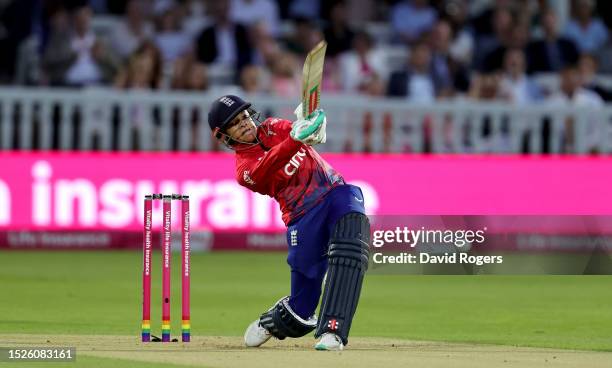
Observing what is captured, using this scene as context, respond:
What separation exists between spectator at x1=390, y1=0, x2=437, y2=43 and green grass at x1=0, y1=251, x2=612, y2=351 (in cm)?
502

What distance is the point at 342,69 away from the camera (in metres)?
21.8

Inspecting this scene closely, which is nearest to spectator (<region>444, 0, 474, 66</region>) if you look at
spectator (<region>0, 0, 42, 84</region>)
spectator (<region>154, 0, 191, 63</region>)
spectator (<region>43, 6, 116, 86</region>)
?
spectator (<region>154, 0, 191, 63</region>)

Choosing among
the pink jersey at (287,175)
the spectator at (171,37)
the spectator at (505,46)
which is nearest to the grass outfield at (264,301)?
the pink jersey at (287,175)

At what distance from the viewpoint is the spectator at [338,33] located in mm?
21953

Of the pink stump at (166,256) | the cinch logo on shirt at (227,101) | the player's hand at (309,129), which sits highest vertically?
the cinch logo on shirt at (227,101)

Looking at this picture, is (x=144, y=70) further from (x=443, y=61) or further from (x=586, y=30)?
(x=586, y=30)

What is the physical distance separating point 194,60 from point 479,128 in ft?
12.3

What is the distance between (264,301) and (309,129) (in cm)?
501

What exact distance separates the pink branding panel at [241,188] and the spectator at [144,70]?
1224 millimetres

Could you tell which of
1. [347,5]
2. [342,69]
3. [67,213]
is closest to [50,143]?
[67,213]

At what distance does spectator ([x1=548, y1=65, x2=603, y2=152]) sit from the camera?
68.4 feet

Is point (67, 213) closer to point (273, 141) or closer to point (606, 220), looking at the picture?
point (606, 220)

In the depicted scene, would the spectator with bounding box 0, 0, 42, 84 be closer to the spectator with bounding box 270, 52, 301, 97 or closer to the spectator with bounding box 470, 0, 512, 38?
the spectator with bounding box 270, 52, 301, 97

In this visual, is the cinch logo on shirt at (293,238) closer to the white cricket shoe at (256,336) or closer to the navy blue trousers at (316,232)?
the navy blue trousers at (316,232)
